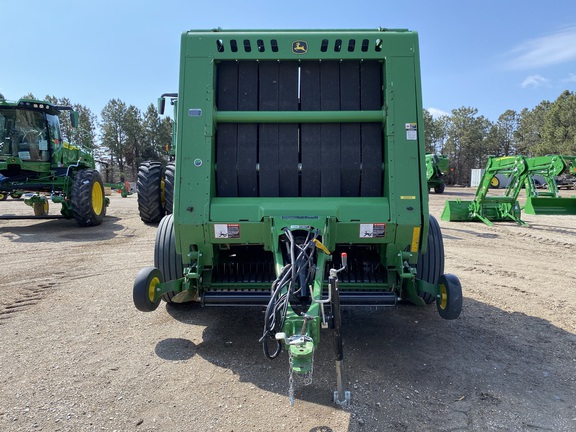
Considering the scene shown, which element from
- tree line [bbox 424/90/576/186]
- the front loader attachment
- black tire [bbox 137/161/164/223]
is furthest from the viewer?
tree line [bbox 424/90/576/186]

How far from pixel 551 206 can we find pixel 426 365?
13267 mm

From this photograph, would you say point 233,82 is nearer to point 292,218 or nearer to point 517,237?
point 292,218

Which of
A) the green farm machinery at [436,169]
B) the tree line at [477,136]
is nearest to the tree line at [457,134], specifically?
the tree line at [477,136]

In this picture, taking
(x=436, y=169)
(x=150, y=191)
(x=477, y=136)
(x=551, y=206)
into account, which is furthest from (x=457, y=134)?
(x=150, y=191)

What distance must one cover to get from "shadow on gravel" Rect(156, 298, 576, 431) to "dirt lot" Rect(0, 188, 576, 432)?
0.01 meters

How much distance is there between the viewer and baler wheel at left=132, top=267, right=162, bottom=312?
10.2ft

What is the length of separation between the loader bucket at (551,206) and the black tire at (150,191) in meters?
11.8

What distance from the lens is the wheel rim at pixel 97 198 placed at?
1102cm

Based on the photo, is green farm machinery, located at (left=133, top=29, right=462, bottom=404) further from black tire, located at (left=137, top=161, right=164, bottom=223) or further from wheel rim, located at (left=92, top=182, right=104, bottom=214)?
wheel rim, located at (left=92, top=182, right=104, bottom=214)

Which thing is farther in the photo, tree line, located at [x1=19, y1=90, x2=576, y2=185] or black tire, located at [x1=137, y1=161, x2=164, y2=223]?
tree line, located at [x1=19, y1=90, x2=576, y2=185]

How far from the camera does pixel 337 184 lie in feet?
12.3

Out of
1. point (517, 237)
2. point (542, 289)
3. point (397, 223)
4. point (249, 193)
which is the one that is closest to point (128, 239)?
point (249, 193)

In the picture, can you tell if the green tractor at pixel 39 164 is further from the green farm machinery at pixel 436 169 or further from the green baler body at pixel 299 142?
the green farm machinery at pixel 436 169

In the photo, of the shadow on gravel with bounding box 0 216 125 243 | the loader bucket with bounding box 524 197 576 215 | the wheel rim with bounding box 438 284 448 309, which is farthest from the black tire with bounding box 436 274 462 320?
the loader bucket with bounding box 524 197 576 215
